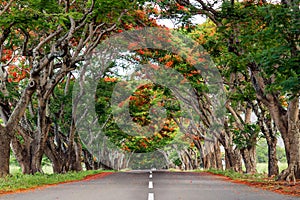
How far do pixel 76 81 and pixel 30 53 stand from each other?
895 centimetres

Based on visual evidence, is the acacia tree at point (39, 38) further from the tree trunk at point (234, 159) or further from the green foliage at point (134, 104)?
the tree trunk at point (234, 159)

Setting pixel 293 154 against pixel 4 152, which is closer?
pixel 293 154

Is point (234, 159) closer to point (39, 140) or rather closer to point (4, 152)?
point (39, 140)

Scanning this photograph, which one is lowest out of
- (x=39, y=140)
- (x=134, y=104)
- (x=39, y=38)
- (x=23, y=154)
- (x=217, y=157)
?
(x=217, y=157)

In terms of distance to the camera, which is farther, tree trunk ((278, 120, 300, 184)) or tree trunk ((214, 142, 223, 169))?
tree trunk ((214, 142, 223, 169))

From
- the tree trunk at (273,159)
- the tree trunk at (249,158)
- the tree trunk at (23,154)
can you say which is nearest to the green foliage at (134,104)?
the tree trunk at (249,158)

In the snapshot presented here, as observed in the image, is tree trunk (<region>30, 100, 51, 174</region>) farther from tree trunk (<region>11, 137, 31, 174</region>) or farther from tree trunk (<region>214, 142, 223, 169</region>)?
tree trunk (<region>214, 142, 223, 169</region>)

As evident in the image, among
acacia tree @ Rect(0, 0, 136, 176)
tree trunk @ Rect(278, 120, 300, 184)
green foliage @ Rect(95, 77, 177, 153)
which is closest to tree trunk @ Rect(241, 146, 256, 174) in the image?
green foliage @ Rect(95, 77, 177, 153)

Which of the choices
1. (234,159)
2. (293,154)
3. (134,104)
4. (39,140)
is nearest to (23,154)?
(39,140)

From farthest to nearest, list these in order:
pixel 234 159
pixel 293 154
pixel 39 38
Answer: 1. pixel 234 159
2. pixel 39 38
3. pixel 293 154

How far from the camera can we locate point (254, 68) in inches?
717

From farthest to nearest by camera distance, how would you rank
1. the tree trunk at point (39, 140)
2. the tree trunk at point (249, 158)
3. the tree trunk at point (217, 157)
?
the tree trunk at point (217, 157) < the tree trunk at point (249, 158) < the tree trunk at point (39, 140)

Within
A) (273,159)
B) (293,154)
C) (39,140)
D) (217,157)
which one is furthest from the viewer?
(217,157)

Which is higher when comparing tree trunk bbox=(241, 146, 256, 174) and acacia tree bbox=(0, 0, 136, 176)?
acacia tree bbox=(0, 0, 136, 176)
